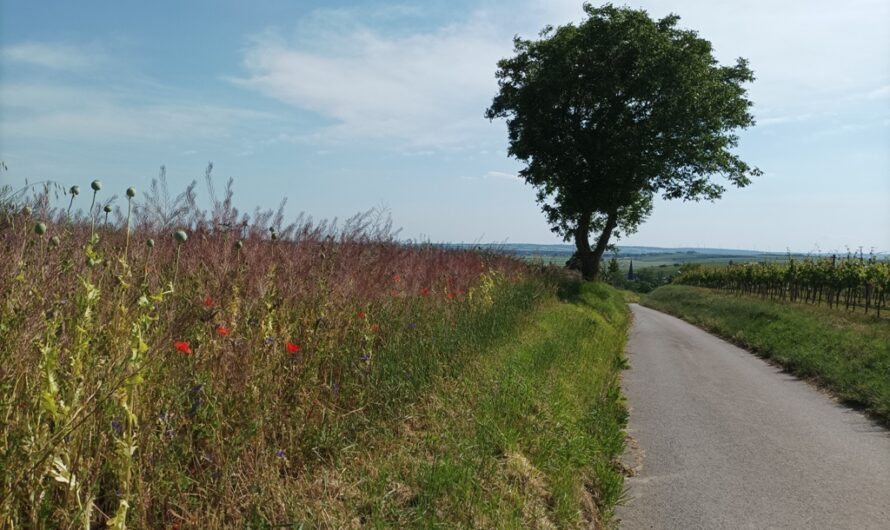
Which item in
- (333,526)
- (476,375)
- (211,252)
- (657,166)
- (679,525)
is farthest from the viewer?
(657,166)

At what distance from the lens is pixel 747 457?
7293mm

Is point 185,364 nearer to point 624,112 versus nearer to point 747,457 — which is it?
point 747,457

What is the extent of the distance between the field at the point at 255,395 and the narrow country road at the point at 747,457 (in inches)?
22.2

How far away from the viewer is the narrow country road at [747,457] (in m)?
5.71

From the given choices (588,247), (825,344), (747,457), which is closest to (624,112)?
(588,247)

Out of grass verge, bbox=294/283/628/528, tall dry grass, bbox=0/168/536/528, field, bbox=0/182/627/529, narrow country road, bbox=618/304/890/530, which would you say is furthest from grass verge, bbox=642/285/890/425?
tall dry grass, bbox=0/168/536/528

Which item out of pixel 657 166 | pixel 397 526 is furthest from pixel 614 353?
pixel 657 166

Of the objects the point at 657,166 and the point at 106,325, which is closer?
the point at 106,325

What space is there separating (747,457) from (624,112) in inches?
854

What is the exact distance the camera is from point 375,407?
16.5 ft

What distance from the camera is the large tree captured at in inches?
985

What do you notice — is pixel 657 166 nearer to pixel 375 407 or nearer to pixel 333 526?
pixel 375 407

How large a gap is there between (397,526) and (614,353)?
10.8 meters

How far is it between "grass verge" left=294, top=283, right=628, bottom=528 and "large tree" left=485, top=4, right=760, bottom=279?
19.0 m
